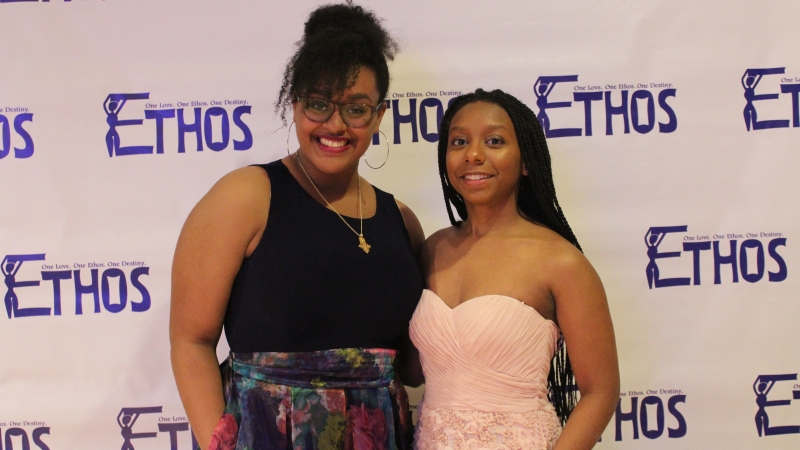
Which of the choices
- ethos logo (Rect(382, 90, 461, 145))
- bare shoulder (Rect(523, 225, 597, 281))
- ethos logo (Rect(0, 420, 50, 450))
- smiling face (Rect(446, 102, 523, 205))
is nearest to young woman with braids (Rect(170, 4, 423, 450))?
smiling face (Rect(446, 102, 523, 205))

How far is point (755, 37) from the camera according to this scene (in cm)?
228

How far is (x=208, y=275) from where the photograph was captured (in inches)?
57.0

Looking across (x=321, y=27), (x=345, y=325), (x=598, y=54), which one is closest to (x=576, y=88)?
(x=598, y=54)

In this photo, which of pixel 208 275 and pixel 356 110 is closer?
pixel 208 275

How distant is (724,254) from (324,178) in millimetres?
1602

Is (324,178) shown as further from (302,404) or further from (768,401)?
(768,401)

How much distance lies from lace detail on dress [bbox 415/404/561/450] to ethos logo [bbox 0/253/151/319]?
1278 mm

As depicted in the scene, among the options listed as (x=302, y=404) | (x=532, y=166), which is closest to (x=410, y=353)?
(x=302, y=404)

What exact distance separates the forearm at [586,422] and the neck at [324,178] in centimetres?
84

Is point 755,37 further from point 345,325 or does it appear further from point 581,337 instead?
point 345,325

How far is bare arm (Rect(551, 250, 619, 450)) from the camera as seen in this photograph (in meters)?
1.52

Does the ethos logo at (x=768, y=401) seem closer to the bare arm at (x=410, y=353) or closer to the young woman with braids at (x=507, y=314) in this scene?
the young woman with braids at (x=507, y=314)

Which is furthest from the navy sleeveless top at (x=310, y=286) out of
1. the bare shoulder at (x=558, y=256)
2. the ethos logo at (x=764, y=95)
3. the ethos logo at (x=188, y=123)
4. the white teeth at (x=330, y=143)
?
the ethos logo at (x=764, y=95)

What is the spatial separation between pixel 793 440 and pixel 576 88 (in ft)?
5.28
